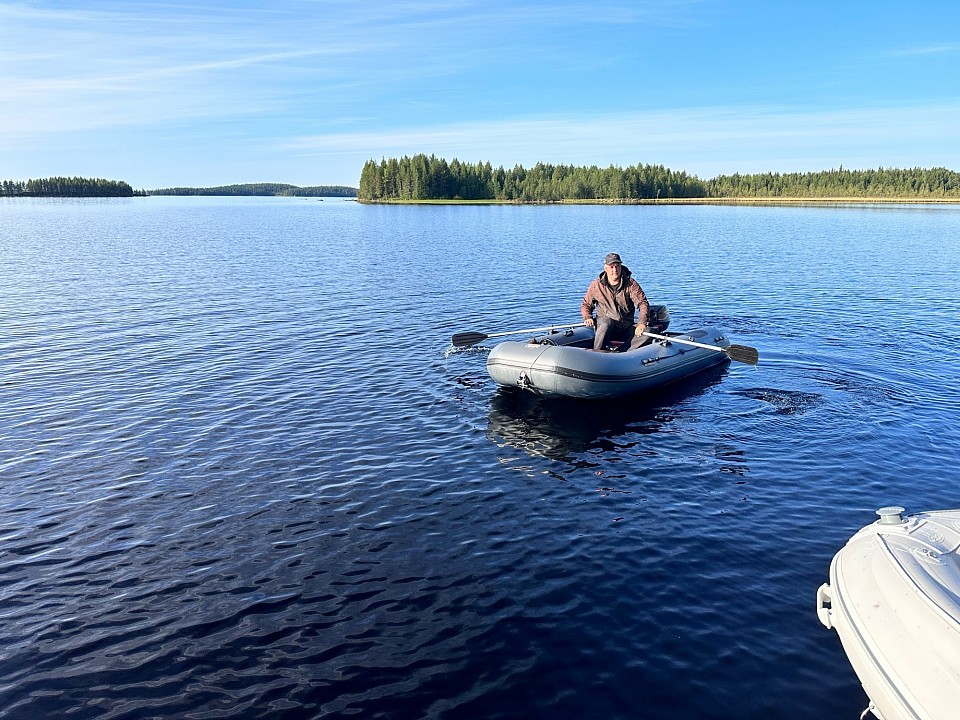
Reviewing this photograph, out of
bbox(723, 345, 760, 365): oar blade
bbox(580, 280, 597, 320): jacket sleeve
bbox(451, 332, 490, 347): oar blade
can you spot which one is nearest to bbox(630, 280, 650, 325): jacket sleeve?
bbox(580, 280, 597, 320): jacket sleeve

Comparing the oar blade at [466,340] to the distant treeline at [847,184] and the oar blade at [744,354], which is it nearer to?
the oar blade at [744,354]

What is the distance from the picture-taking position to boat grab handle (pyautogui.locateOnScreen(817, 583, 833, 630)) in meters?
6.64

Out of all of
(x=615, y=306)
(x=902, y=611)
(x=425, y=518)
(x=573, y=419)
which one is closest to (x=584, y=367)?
(x=573, y=419)

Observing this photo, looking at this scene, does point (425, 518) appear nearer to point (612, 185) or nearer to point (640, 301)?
point (640, 301)

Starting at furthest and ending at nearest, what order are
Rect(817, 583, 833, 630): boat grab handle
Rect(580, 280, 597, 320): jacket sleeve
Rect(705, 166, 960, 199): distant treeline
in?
Rect(705, 166, 960, 199): distant treeline, Rect(580, 280, 597, 320): jacket sleeve, Rect(817, 583, 833, 630): boat grab handle

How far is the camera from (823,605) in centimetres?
700

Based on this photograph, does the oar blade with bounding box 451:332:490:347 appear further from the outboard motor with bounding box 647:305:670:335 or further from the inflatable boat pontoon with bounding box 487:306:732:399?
the outboard motor with bounding box 647:305:670:335

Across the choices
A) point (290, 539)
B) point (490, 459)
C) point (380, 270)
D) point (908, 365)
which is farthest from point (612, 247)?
point (290, 539)

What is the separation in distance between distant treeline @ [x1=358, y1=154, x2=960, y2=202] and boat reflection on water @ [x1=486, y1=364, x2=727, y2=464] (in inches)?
6288

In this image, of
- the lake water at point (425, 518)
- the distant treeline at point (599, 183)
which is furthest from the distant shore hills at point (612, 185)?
the lake water at point (425, 518)

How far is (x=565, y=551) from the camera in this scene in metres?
8.84

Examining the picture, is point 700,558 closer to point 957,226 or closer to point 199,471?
point 199,471

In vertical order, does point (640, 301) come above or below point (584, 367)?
above

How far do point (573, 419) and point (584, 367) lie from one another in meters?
1.14
